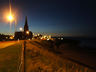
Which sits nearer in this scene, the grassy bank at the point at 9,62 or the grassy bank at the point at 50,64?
the grassy bank at the point at 9,62

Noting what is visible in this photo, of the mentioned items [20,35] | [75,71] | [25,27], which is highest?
[25,27]

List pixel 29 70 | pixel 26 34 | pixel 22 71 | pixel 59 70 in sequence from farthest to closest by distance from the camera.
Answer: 1. pixel 26 34
2. pixel 59 70
3. pixel 29 70
4. pixel 22 71

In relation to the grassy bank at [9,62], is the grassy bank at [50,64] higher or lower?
lower

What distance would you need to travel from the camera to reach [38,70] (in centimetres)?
691

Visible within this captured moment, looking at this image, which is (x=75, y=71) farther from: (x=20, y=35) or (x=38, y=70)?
(x=20, y=35)

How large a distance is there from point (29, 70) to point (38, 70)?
801 mm

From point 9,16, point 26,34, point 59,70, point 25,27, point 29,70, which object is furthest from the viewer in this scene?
point 25,27

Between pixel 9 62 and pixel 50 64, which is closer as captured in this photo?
pixel 9 62

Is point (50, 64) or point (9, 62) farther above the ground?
point (9, 62)

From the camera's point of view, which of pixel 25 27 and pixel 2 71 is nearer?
pixel 2 71

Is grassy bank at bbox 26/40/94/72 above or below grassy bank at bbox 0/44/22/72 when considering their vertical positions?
below

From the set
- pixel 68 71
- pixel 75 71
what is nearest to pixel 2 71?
pixel 68 71

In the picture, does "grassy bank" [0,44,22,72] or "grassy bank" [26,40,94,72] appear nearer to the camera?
"grassy bank" [0,44,22,72]

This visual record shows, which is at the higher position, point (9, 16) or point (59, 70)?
point (9, 16)
